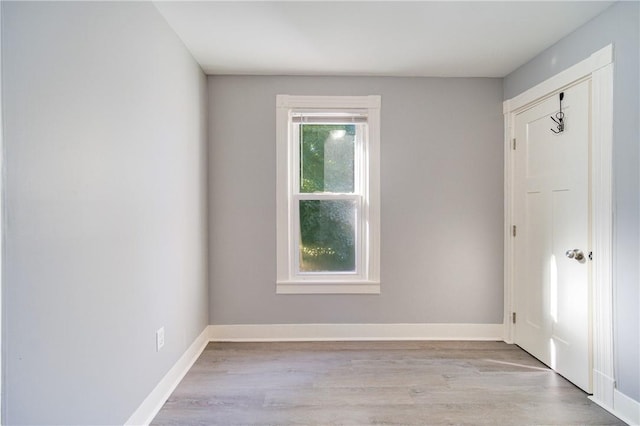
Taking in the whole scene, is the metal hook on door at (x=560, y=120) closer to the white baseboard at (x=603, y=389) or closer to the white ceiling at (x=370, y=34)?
the white ceiling at (x=370, y=34)

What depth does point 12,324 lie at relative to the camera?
1.04 m

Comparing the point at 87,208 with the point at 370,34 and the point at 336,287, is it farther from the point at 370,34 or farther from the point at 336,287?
the point at 336,287

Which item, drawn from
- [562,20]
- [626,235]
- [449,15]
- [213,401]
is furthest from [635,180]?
[213,401]

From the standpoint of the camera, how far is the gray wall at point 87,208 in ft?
3.55

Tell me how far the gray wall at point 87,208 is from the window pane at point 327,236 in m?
1.24

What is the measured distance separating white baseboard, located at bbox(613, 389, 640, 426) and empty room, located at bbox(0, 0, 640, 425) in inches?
0.5

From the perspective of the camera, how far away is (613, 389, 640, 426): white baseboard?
1840mm

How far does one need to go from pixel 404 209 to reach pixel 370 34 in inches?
60.1

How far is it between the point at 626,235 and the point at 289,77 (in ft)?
8.97

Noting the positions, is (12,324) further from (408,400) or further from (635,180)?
(635,180)

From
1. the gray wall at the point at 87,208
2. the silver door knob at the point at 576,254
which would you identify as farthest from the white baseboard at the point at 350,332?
the silver door knob at the point at 576,254

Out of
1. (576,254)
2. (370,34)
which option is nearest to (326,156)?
(370,34)

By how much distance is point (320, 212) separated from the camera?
3.18m

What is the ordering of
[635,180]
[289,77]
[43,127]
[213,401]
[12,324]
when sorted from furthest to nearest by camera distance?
[289,77] → [213,401] → [635,180] → [43,127] → [12,324]
